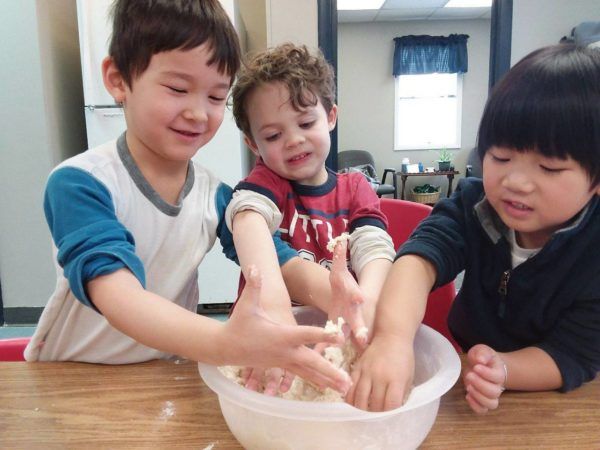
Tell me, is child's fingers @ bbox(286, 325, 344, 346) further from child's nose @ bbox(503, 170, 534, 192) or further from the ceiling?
the ceiling

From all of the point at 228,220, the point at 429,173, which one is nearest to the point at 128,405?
the point at 228,220

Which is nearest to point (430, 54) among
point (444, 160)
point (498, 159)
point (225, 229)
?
point (444, 160)

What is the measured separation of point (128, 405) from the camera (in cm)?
57

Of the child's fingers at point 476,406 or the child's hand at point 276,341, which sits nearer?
the child's hand at point 276,341

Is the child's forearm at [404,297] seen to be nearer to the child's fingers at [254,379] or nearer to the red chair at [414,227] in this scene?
the child's fingers at [254,379]

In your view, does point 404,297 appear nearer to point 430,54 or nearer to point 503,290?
point 503,290

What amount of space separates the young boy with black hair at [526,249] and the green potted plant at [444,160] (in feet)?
20.5

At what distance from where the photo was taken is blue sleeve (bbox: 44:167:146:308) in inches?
22.3

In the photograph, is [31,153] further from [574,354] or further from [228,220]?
[574,354]

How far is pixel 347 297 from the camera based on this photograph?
54 centimetres

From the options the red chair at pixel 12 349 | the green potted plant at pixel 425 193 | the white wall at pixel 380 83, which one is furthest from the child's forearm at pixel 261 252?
the green potted plant at pixel 425 193

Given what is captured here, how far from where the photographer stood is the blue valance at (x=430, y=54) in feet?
21.6

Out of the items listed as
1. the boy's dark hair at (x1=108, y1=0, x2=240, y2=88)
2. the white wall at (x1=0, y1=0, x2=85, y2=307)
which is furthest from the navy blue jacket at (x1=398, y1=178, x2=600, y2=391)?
the white wall at (x1=0, y1=0, x2=85, y2=307)

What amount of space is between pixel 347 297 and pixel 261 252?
0.26 meters
